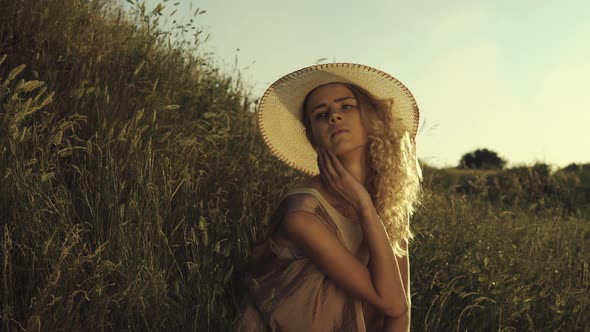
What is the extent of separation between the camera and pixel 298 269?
8.82ft

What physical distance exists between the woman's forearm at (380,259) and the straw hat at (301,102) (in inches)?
25.1

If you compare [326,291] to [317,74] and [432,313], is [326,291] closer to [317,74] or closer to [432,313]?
[317,74]

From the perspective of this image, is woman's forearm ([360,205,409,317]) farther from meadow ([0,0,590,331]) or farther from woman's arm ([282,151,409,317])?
meadow ([0,0,590,331])

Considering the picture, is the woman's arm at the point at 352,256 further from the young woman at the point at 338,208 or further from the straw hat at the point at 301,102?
the straw hat at the point at 301,102

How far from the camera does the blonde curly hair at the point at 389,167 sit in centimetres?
290

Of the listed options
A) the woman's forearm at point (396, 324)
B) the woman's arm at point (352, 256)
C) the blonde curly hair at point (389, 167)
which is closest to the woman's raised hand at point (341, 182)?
the woman's arm at point (352, 256)

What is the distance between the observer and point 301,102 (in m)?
3.09

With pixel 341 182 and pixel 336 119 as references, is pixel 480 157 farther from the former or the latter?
pixel 341 182

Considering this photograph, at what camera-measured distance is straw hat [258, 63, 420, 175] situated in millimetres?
2955

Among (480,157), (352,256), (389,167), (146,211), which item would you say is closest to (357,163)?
(389,167)

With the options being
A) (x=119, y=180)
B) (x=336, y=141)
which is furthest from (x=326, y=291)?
(x=119, y=180)

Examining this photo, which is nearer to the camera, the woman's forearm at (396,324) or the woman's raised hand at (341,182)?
the woman's raised hand at (341,182)

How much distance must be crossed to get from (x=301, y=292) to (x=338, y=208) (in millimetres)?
396

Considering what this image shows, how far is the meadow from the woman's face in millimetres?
644
